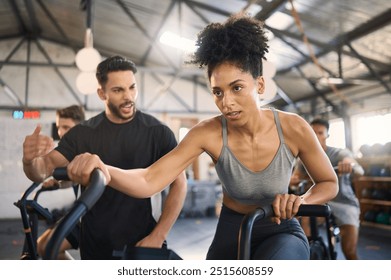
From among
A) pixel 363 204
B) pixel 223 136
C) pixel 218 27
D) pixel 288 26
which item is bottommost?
pixel 363 204

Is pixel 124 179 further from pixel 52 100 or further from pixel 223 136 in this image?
pixel 52 100

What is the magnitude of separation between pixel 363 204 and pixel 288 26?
226 centimetres

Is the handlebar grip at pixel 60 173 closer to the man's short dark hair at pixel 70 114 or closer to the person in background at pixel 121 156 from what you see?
the person in background at pixel 121 156

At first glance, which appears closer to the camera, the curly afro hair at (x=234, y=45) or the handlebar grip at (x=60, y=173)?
the handlebar grip at (x=60, y=173)

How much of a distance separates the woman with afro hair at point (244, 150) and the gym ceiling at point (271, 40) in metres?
1.08

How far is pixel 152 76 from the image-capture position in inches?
279

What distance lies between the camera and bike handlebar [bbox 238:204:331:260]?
2.04ft

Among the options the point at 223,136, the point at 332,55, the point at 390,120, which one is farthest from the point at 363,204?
the point at 223,136

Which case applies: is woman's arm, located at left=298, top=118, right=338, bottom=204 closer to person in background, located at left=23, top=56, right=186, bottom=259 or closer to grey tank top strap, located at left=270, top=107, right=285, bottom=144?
grey tank top strap, located at left=270, top=107, right=285, bottom=144

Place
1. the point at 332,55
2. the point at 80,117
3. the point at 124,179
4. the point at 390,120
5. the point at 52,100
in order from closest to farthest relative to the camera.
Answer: the point at 124,179 → the point at 390,120 → the point at 80,117 → the point at 332,55 → the point at 52,100

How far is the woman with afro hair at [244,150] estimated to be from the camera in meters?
0.84

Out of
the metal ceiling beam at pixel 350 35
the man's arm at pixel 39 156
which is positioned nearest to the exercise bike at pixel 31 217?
the man's arm at pixel 39 156

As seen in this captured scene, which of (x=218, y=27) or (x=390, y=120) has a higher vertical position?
(x=218, y=27)

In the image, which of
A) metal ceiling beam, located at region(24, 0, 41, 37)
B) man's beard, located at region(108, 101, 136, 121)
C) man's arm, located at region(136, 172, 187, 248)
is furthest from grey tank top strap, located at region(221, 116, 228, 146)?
metal ceiling beam, located at region(24, 0, 41, 37)
